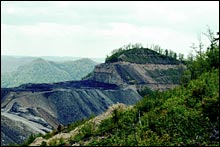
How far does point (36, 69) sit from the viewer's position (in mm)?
146125

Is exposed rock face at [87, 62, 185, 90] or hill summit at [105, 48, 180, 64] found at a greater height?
hill summit at [105, 48, 180, 64]

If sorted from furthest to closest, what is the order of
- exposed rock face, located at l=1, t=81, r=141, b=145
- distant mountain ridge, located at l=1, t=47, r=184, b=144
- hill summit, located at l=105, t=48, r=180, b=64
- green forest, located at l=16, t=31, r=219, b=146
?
hill summit, located at l=105, t=48, r=180, b=64, distant mountain ridge, located at l=1, t=47, r=184, b=144, exposed rock face, located at l=1, t=81, r=141, b=145, green forest, located at l=16, t=31, r=219, b=146

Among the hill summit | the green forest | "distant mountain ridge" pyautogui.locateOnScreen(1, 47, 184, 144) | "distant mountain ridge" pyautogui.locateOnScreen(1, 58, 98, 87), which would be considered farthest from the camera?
"distant mountain ridge" pyautogui.locateOnScreen(1, 58, 98, 87)

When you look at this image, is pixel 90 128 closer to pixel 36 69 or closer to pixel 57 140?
pixel 57 140

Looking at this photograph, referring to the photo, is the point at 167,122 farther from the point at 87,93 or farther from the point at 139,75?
the point at 139,75

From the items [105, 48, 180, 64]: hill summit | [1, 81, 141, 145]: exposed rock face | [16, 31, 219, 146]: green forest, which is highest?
[105, 48, 180, 64]: hill summit

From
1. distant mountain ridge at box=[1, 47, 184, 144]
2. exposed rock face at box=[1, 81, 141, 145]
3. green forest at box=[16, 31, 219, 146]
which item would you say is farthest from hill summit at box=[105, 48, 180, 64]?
green forest at box=[16, 31, 219, 146]

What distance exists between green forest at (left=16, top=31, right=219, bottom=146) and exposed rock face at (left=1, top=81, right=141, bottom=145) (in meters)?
18.6

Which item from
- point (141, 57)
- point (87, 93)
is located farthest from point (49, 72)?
point (87, 93)

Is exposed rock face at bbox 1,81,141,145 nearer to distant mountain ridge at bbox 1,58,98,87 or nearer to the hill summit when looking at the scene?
the hill summit

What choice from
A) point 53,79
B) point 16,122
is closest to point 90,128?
point 16,122

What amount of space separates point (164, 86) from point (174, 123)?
45.1m

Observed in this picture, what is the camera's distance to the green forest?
13867 mm

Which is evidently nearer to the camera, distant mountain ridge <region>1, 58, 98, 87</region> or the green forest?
the green forest
